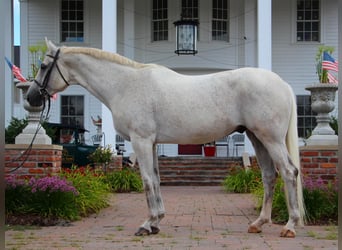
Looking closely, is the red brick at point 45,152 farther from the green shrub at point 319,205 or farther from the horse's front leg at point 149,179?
the green shrub at point 319,205

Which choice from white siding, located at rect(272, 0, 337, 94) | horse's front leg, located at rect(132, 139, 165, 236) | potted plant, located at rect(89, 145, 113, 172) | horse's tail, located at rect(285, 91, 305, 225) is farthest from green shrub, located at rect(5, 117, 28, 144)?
horse's tail, located at rect(285, 91, 305, 225)

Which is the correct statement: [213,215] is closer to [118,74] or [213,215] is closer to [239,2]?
[118,74]

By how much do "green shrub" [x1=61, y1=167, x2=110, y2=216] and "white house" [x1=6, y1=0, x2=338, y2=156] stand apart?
1123 centimetres

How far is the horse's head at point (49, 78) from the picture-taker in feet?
23.7

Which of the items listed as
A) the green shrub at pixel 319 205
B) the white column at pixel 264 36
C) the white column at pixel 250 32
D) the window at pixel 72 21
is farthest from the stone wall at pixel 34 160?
the white column at pixel 250 32

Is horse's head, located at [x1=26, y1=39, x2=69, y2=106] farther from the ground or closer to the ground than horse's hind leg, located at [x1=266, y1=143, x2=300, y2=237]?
farther from the ground

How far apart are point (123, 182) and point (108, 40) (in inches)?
205

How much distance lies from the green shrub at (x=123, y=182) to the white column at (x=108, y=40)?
2392mm

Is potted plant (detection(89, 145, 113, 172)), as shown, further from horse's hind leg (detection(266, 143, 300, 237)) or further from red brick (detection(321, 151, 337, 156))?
horse's hind leg (detection(266, 143, 300, 237))

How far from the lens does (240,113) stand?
22.1 ft

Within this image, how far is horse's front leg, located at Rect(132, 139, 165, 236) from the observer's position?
6.82 metres

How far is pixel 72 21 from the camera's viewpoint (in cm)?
2239

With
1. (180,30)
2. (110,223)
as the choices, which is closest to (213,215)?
(110,223)

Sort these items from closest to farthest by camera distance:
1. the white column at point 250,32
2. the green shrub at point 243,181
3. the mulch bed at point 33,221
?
the mulch bed at point 33,221, the green shrub at point 243,181, the white column at point 250,32
